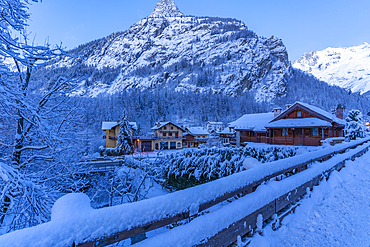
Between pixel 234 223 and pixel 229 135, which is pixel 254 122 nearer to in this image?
pixel 229 135

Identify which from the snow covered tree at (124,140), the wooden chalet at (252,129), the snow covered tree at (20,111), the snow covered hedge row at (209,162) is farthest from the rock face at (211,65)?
the snow covered tree at (20,111)

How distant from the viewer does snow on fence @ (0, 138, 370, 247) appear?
1.10m

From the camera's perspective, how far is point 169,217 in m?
1.65

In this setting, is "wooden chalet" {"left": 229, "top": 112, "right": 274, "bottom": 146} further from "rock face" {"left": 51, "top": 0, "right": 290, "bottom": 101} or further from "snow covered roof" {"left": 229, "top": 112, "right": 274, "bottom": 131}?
"rock face" {"left": 51, "top": 0, "right": 290, "bottom": 101}

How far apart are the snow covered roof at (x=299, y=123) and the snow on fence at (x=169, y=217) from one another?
61.8ft

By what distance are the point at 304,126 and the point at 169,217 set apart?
2118cm

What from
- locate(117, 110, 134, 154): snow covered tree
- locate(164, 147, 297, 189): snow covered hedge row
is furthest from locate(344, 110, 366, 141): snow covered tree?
locate(117, 110, 134, 154): snow covered tree

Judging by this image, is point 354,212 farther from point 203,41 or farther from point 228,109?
point 203,41

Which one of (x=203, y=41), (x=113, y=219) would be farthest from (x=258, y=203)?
(x=203, y=41)

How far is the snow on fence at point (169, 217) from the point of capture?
1.10 m

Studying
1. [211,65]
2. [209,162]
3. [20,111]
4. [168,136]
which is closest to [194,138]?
[168,136]

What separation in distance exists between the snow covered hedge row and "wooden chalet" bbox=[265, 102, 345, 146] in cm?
944

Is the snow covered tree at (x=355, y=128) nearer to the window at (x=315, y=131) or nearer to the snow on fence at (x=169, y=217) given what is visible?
the window at (x=315, y=131)

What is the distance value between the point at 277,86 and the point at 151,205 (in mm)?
140454
